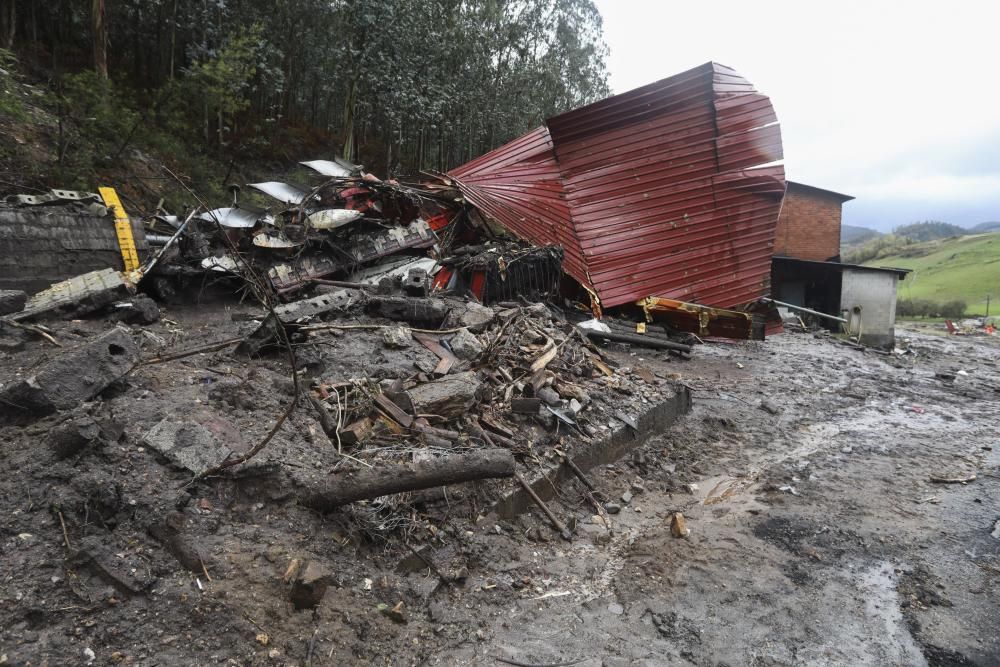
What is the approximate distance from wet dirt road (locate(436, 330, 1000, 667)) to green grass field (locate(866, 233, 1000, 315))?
29055 millimetres

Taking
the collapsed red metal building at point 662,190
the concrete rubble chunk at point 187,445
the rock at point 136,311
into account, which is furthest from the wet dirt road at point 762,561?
the collapsed red metal building at point 662,190

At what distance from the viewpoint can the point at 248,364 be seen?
4523 millimetres

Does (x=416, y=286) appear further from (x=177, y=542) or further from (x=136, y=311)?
(x=177, y=542)

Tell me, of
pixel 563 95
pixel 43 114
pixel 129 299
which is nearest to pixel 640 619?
pixel 129 299

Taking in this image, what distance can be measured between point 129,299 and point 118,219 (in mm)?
1511

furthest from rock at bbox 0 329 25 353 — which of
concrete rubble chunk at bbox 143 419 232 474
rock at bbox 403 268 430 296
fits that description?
rock at bbox 403 268 430 296

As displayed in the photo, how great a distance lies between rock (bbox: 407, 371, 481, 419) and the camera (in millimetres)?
4422

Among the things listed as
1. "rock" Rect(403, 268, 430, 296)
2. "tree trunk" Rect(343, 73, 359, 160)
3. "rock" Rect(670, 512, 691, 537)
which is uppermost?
"tree trunk" Rect(343, 73, 359, 160)

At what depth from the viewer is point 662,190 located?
11805mm

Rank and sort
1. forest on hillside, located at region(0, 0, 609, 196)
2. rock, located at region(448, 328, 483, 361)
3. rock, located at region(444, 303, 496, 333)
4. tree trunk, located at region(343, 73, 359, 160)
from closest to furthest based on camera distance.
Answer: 1. rock, located at region(448, 328, 483, 361)
2. rock, located at region(444, 303, 496, 333)
3. forest on hillside, located at region(0, 0, 609, 196)
4. tree trunk, located at region(343, 73, 359, 160)

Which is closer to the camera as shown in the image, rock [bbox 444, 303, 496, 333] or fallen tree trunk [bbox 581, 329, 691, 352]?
rock [bbox 444, 303, 496, 333]

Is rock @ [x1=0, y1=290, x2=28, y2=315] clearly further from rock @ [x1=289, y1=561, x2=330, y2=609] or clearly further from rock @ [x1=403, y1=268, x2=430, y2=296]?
rock @ [x1=289, y1=561, x2=330, y2=609]

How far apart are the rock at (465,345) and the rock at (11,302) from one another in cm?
400

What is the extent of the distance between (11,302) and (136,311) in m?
1.06
